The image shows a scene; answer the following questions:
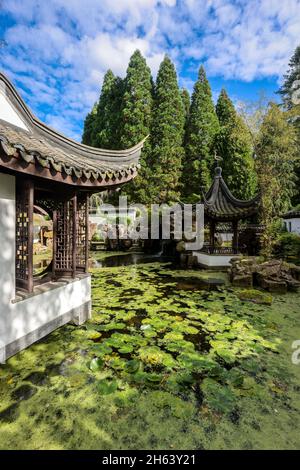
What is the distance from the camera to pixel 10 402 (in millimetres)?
2162

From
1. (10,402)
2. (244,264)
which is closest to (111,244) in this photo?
(244,264)

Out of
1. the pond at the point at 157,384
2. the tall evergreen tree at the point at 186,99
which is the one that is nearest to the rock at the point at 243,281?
the pond at the point at 157,384

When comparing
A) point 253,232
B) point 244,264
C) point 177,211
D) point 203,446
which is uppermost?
point 177,211

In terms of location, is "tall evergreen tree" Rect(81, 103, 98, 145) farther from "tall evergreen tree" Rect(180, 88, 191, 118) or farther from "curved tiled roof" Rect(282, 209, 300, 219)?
"curved tiled roof" Rect(282, 209, 300, 219)

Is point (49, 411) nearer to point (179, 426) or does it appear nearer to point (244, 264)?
point (179, 426)

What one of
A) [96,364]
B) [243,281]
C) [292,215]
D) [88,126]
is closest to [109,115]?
[88,126]

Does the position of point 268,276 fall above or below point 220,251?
below

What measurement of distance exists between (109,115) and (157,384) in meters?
28.3

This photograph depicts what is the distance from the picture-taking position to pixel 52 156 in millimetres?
2672

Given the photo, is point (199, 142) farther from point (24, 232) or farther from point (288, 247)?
point (24, 232)

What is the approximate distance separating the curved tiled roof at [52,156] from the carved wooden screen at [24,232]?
483 millimetres

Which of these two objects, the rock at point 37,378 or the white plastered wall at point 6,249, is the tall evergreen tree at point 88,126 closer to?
the white plastered wall at point 6,249

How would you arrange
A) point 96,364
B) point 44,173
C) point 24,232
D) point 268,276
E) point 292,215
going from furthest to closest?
point 292,215
point 268,276
point 24,232
point 96,364
point 44,173

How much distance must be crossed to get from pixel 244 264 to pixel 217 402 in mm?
5488
